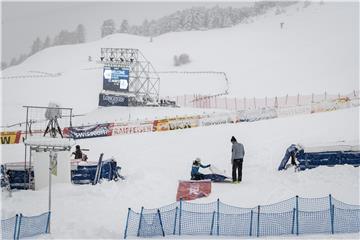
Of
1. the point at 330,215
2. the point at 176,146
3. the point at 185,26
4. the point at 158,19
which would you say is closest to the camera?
the point at 330,215

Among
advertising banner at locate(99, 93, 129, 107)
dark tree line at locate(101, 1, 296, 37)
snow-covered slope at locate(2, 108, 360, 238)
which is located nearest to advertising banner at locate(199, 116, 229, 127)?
snow-covered slope at locate(2, 108, 360, 238)

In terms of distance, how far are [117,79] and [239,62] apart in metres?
46.1

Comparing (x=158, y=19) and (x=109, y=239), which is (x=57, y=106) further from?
(x=158, y=19)

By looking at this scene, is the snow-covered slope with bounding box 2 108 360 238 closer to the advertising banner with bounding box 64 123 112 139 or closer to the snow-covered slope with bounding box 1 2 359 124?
the advertising banner with bounding box 64 123 112 139

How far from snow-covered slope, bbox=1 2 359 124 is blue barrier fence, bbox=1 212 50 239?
44.1 m

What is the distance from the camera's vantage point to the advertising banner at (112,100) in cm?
5025

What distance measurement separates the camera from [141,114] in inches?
1865

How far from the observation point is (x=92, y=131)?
37875 mm

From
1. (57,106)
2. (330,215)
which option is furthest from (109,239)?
(57,106)

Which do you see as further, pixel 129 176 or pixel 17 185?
pixel 129 176

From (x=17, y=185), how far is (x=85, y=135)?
55.8 ft

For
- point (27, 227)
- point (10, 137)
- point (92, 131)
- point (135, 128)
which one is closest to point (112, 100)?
point (92, 131)

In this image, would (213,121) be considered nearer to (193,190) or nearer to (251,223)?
(193,190)

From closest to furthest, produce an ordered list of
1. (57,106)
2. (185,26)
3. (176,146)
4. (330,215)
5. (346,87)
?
1. (330,215)
2. (57,106)
3. (176,146)
4. (346,87)
5. (185,26)
